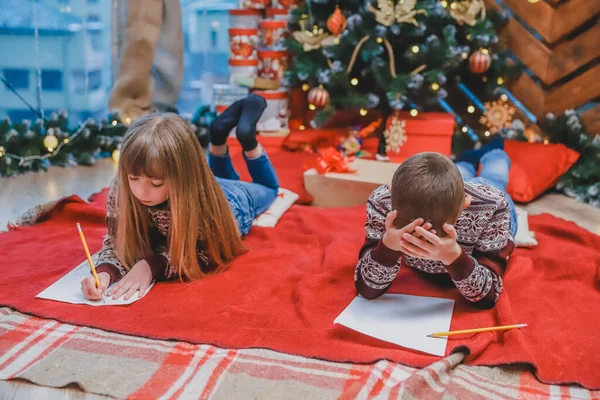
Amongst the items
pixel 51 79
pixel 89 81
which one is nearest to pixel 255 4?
pixel 89 81

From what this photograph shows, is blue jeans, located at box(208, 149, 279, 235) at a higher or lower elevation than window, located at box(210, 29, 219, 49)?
lower

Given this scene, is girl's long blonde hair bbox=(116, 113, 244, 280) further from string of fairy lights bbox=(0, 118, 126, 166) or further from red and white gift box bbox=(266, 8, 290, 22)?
red and white gift box bbox=(266, 8, 290, 22)

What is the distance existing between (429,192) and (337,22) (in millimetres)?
1535

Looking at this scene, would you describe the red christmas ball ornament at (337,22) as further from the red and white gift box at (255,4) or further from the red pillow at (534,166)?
the red pillow at (534,166)

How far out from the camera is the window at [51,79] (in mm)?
2584

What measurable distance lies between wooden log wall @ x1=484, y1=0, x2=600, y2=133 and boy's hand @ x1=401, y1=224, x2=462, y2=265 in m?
1.68

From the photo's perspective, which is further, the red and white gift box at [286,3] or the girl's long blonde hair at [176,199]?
the red and white gift box at [286,3]

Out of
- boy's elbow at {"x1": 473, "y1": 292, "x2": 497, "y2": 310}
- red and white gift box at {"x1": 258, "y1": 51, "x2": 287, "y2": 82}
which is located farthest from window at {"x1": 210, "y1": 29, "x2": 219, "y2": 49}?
boy's elbow at {"x1": 473, "y1": 292, "x2": 497, "y2": 310}

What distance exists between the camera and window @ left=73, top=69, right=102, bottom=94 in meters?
2.67

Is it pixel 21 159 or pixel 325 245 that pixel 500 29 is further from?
pixel 21 159

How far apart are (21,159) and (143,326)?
4.59 ft

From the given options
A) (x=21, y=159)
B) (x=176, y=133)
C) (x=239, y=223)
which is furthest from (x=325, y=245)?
(x=21, y=159)

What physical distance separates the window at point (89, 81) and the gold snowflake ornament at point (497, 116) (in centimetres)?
175

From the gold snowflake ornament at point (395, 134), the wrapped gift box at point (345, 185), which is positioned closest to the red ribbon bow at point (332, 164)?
the wrapped gift box at point (345, 185)
